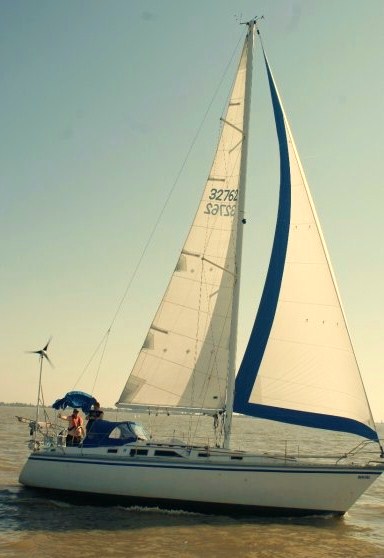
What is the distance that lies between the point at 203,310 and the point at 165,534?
248 inches

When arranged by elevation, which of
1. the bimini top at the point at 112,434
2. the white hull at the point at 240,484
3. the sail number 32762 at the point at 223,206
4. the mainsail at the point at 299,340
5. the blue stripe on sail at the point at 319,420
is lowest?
the white hull at the point at 240,484

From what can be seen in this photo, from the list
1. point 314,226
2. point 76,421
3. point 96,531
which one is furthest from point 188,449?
point 314,226

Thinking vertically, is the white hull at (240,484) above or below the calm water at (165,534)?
above

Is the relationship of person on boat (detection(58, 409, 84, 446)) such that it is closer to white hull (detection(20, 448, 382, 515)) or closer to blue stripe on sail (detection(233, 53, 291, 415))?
white hull (detection(20, 448, 382, 515))

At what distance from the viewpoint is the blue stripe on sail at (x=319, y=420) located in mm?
13836

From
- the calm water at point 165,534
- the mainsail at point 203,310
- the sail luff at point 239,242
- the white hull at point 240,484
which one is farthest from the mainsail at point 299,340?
the calm water at point 165,534

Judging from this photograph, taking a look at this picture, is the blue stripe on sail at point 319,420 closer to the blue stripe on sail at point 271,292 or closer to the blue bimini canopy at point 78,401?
the blue stripe on sail at point 271,292

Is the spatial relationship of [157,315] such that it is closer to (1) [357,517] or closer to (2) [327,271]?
(2) [327,271]

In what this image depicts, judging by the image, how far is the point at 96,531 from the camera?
41.6 ft

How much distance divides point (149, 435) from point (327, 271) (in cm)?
740

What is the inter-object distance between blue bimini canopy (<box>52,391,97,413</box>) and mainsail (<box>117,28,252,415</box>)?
222 centimetres

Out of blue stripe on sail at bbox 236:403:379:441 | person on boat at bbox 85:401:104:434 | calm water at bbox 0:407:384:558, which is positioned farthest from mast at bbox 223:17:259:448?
person on boat at bbox 85:401:104:434

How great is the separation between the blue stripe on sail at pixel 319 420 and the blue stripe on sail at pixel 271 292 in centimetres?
84

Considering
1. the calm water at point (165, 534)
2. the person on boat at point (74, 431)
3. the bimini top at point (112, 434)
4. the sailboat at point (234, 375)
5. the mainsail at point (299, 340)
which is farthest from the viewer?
the person on boat at point (74, 431)
